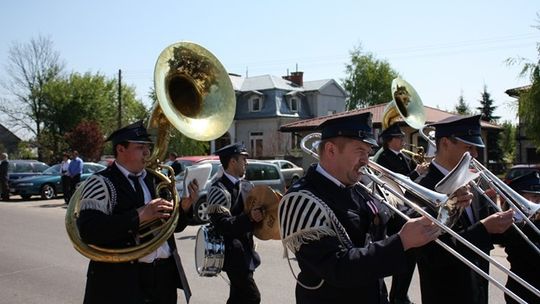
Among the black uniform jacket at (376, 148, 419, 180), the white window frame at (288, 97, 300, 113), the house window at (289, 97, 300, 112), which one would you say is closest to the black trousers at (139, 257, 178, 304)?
the black uniform jacket at (376, 148, 419, 180)

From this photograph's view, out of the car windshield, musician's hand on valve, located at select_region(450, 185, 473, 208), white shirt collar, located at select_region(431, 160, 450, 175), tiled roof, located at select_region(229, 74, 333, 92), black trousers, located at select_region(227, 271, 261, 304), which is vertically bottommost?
the car windshield

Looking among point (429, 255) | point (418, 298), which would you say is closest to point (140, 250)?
point (429, 255)

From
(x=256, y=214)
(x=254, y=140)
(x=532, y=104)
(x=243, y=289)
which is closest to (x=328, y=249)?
(x=256, y=214)

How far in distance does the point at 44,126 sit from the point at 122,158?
155 ft

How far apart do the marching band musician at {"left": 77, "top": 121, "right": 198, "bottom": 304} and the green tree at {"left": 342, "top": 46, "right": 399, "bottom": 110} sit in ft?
173

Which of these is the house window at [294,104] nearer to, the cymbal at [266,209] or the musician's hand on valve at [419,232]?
the cymbal at [266,209]

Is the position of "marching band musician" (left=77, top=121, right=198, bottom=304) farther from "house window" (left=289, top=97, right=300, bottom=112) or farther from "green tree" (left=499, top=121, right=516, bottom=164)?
"green tree" (left=499, top=121, right=516, bottom=164)

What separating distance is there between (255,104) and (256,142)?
11.5ft

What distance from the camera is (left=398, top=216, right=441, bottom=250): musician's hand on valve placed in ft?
8.07

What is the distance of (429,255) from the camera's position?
3715 mm

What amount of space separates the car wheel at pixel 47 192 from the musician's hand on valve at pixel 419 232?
20.6m

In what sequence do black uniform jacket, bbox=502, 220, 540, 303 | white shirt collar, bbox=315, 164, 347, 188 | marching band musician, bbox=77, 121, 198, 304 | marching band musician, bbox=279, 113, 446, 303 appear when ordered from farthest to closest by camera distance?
1. black uniform jacket, bbox=502, 220, 540, 303
2. marching band musician, bbox=77, 121, 198, 304
3. white shirt collar, bbox=315, 164, 347, 188
4. marching band musician, bbox=279, 113, 446, 303

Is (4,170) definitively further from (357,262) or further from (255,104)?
(255,104)

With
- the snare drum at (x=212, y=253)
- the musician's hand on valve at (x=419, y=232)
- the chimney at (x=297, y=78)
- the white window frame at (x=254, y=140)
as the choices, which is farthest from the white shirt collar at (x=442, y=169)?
the chimney at (x=297, y=78)
